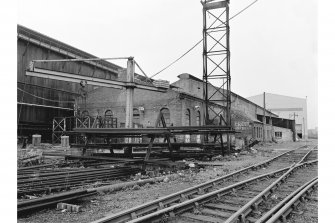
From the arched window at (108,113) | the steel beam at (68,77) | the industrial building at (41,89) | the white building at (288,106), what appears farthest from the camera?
the white building at (288,106)

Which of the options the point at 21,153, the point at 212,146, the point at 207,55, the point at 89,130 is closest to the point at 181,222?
the point at 89,130

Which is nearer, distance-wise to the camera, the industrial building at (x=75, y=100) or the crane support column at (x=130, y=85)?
the crane support column at (x=130, y=85)

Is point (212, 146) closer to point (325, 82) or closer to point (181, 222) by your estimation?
point (181, 222)

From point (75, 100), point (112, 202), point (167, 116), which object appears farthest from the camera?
point (75, 100)

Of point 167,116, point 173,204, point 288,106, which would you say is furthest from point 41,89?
point 288,106

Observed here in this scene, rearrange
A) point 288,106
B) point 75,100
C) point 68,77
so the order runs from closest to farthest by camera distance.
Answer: point 68,77 → point 75,100 → point 288,106

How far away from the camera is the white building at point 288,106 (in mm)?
61438

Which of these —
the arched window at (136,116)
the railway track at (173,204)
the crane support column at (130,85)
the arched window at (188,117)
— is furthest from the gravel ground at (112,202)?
the arched window at (136,116)

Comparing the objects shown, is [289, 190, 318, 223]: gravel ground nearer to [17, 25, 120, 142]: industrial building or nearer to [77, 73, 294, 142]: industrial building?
[77, 73, 294, 142]: industrial building

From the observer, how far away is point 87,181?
8078 mm

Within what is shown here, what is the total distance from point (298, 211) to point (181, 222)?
2.47 metres

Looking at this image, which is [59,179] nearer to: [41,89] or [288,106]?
[41,89]

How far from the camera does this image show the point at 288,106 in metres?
64.3

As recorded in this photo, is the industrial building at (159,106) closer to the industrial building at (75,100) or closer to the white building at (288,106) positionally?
the industrial building at (75,100)
